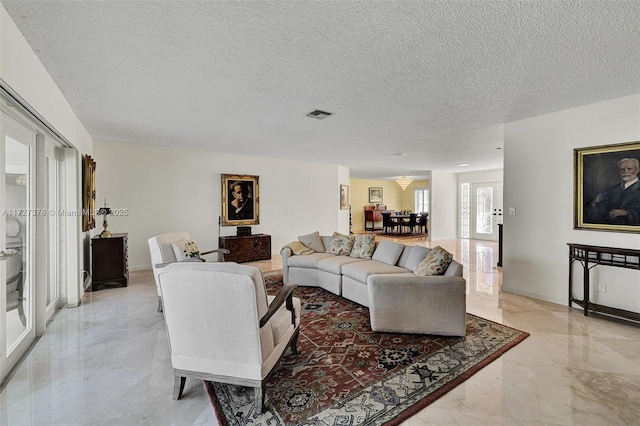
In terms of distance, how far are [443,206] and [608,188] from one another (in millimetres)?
7220

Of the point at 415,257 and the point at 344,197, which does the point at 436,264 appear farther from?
the point at 344,197

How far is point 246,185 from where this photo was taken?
7078 mm

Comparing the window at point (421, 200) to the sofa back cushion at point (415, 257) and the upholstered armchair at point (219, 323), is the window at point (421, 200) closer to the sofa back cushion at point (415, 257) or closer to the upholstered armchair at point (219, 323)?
the sofa back cushion at point (415, 257)

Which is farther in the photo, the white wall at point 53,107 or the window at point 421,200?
the window at point 421,200

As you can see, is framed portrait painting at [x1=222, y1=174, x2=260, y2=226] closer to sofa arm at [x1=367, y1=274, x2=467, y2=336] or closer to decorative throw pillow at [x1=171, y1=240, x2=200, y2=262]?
decorative throw pillow at [x1=171, y1=240, x2=200, y2=262]

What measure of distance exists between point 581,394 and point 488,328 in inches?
43.0

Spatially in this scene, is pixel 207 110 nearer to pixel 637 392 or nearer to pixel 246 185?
pixel 246 185

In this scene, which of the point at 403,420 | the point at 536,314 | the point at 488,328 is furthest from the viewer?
the point at 536,314

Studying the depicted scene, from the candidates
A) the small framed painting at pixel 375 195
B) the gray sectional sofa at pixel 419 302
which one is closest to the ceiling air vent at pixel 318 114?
the gray sectional sofa at pixel 419 302

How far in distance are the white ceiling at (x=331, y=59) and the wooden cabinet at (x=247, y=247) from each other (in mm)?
2767

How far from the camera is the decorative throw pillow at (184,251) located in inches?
139

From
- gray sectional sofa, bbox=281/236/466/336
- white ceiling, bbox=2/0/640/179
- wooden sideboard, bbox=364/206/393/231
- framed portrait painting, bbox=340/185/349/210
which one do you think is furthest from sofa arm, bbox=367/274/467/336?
wooden sideboard, bbox=364/206/393/231

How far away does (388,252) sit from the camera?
13.9ft

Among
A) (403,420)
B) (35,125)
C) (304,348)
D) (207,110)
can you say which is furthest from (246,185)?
(403,420)
